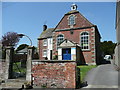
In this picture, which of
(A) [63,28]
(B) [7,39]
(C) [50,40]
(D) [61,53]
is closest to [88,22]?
(A) [63,28]

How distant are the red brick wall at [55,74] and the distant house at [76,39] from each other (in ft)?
41.5

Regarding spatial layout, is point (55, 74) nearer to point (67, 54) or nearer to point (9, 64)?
point (9, 64)

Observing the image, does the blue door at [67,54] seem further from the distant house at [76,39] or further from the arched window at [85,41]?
the arched window at [85,41]

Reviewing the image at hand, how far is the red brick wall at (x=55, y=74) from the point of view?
8273 mm

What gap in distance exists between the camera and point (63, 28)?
2542 cm

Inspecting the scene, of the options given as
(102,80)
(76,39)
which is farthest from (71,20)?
(102,80)

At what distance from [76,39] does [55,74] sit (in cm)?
1587

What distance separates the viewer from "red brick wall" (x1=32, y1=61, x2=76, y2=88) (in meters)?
8.27

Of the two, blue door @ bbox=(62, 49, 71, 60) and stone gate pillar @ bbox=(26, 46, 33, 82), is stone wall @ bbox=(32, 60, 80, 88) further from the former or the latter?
blue door @ bbox=(62, 49, 71, 60)

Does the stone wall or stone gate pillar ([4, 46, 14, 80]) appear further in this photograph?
stone gate pillar ([4, 46, 14, 80])

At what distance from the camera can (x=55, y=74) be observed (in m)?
8.62

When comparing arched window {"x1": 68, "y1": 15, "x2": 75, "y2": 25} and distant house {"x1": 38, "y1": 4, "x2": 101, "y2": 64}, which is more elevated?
arched window {"x1": 68, "y1": 15, "x2": 75, "y2": 25}

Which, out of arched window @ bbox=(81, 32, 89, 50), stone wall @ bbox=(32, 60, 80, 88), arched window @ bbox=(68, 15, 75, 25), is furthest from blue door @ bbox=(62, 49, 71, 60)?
stone wall @ bbox=(32, 60, 80, 88)

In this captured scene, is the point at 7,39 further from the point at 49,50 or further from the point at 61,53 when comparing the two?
the point at 61,53
